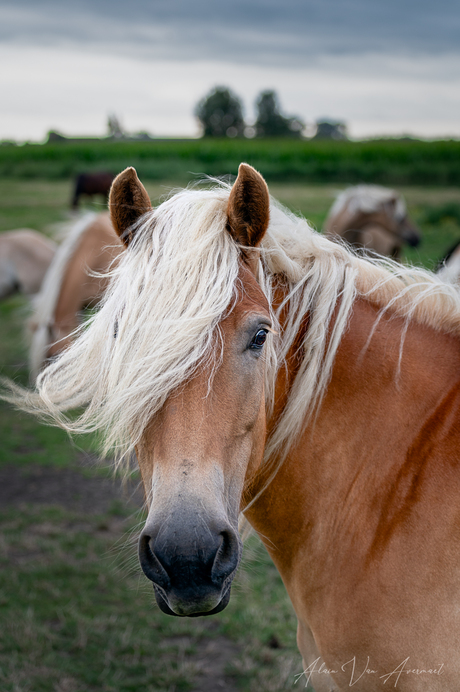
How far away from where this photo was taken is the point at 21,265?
8.62m

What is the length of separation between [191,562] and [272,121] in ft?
222

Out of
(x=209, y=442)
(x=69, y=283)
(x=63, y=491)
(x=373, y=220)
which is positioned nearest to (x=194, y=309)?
(x=209, y=442)

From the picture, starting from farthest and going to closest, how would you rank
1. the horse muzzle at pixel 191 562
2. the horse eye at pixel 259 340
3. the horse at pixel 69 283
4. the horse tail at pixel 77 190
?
the horse tail at pixel 77 190
the horse at pixel 69 283
the horse eye at pixel 259 340
the horse muzzle at pixel 191 562

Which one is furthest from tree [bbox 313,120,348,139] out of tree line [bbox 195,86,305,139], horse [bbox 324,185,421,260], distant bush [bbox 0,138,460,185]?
horse [bbox 324,185,421,260]

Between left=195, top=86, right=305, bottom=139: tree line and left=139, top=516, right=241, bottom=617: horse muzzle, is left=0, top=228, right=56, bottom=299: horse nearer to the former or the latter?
left=139, top=516, right=241, bottom=617: horse muzzle

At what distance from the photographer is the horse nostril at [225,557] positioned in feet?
4.11

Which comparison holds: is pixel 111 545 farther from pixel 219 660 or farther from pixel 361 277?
pixel 361 277

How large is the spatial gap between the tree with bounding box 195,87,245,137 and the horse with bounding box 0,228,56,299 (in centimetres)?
5568

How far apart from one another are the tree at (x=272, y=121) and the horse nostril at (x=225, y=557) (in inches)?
2582

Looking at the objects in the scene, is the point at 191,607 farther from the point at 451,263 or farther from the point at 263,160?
the point at 263,160

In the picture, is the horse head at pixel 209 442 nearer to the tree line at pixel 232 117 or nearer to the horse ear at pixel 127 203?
the horse ear at pixel 127 203

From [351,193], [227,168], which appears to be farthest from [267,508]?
[227,168]

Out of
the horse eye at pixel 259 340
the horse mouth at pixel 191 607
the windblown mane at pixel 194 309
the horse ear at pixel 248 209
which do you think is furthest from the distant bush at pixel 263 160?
the horse mouth at pixel 191 607

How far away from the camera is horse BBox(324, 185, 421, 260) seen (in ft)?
34.1
